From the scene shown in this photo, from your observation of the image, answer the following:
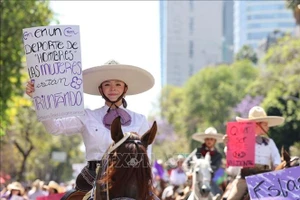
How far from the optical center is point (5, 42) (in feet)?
94.0

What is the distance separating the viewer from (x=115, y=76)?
870 centimetres

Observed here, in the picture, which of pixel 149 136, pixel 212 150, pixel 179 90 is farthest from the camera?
pixel 179 90

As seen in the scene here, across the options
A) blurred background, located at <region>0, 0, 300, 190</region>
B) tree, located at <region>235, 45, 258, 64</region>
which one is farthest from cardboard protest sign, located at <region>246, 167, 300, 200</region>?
tree, located at <region>235, 45, 258, 64</region>

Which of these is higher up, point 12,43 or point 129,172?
point 12,43

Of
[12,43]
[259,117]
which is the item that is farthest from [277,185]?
[12,43]

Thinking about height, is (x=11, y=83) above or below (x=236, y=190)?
above

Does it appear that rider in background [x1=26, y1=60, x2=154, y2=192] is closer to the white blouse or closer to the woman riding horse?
the white blouse

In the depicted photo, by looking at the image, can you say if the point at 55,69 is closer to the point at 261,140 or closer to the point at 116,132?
the point at 116,132

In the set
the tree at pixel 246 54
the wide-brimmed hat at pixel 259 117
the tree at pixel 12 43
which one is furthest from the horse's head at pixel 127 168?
the tree at pixel 246 54

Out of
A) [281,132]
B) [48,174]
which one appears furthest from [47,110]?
[48,174]

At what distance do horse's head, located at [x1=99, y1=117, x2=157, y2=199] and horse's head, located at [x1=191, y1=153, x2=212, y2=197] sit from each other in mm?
7958

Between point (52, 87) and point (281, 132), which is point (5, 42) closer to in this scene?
point (281, 132)

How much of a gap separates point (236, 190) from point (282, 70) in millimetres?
Answer: 36722

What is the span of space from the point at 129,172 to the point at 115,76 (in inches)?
89.1
